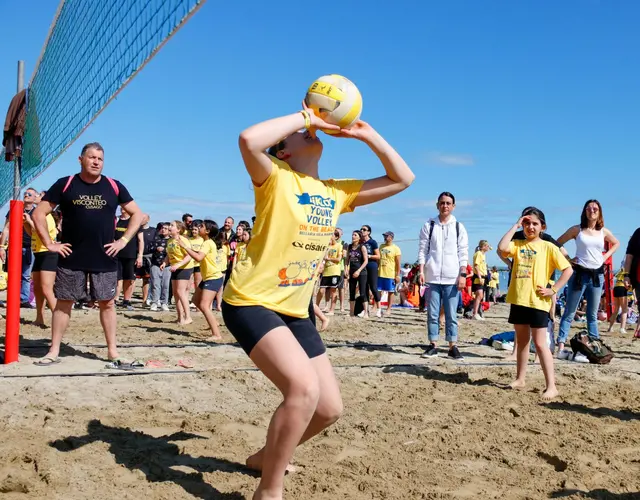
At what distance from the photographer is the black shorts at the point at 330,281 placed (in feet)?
42.7

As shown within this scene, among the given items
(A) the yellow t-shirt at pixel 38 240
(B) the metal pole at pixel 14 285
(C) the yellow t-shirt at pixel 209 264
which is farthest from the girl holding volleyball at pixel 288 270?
(C) the yellow t-shirt at pixel 209 264

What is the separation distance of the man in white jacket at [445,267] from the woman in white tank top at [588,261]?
149 cm

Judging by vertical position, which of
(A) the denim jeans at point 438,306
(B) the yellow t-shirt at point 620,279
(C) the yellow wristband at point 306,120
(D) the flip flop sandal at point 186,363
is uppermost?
(C) the yellow wristband at point 306,120

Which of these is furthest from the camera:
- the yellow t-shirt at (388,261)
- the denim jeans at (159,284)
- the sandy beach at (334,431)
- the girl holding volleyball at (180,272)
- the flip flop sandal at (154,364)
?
the yellow t-shirt at (388,261)

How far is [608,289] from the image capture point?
12.6 m

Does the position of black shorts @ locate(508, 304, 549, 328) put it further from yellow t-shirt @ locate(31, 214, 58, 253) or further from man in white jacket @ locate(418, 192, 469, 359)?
yellow t-shirt @ locate(31, 214, 58, 253)

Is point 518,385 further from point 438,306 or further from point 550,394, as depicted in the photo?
point 438,306

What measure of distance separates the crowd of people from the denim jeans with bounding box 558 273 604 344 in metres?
0.02

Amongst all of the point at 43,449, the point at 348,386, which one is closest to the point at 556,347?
the point at 348,386

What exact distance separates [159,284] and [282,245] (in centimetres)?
982

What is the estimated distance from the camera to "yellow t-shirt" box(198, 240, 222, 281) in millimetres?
8469

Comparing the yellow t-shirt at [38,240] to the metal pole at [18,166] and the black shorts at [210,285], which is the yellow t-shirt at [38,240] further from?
the black shorts at [210,285]

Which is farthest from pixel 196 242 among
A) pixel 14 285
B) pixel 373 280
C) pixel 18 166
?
pixel 373 280

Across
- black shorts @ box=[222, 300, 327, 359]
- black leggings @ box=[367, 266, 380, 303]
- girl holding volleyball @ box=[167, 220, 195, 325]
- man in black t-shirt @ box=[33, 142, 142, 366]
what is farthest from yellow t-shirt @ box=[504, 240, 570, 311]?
black leggings @ box=[367, 266, 380, 303]
